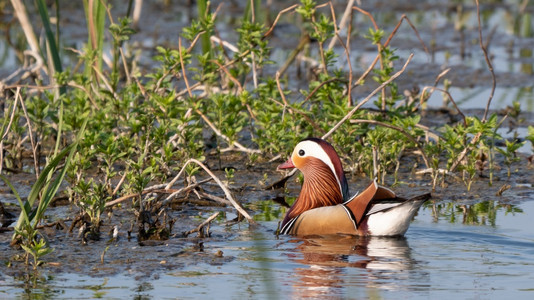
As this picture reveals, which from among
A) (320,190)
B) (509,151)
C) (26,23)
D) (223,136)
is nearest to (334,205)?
(320,190)

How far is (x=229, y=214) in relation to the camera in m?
7.63

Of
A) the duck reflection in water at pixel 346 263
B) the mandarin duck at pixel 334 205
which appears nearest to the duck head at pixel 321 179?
the mandarin duck at pixel 334 205

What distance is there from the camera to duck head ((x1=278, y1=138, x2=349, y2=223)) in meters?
7.32

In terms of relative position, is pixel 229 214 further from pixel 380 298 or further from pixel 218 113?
pixel 380 298

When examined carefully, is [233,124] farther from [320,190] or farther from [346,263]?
[346,263]

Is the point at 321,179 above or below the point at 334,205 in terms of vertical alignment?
above

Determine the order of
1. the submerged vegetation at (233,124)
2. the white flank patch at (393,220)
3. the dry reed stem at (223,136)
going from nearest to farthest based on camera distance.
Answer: the white flank patch at (393,220), the submerged vegetation at (233,124), the dry reed stem at (223,136)

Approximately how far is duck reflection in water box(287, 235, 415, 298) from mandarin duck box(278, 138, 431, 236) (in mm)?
78

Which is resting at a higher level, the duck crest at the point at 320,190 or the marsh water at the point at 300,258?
the duck crest at the point at 320,190

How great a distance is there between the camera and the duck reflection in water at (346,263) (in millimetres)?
5594

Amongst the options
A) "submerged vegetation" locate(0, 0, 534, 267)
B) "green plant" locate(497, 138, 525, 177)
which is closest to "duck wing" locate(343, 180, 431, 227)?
"submerged vegetation" locate(0, 0, 534, 267)

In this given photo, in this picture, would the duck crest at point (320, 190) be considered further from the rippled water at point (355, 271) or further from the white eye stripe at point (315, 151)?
the rippled water at point (355, 271)

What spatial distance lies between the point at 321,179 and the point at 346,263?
130 cm

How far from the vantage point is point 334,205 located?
730 cm
